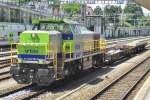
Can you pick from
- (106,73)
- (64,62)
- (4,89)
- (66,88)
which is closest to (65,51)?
(64,62)

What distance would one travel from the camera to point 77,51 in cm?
1764

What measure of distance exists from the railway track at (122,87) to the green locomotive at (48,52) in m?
1.90

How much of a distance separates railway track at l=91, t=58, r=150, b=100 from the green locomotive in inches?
74.8

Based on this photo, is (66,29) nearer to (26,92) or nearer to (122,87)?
(122,87)

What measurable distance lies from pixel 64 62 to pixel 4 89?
2.68 m

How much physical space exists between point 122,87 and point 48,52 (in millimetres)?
3596

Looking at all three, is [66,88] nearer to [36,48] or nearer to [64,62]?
[64,62]

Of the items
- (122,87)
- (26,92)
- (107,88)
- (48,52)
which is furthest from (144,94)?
(26,92)

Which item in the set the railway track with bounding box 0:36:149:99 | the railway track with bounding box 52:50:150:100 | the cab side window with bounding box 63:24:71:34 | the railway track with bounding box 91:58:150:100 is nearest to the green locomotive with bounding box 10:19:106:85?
the cab side window with bounding box 63:24:71:34

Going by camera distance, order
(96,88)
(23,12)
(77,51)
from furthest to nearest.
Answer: (23,12)
(77,51)
(96,88)

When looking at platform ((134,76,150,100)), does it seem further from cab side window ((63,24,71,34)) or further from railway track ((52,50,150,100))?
cab side window ((63,24,71,34))

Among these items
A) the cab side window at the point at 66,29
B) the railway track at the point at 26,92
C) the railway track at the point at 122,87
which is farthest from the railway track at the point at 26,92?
the cab side window at the point at 66,29

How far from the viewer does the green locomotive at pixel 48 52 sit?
49.4 ft

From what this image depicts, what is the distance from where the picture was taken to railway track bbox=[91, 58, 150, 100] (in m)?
14.3
